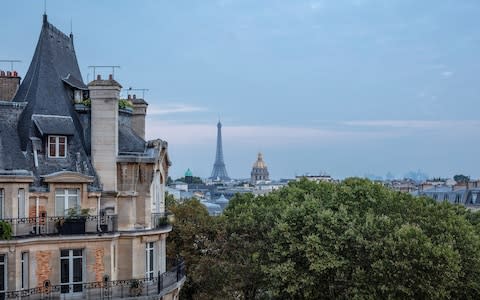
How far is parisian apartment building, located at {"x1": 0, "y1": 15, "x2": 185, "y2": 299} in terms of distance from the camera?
28.6 metres

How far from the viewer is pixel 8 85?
33688 mm

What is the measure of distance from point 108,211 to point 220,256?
1163 cm

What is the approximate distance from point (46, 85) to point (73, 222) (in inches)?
273

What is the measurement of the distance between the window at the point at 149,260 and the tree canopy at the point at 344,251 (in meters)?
6.33

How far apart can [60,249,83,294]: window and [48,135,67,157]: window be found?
4.43 meters

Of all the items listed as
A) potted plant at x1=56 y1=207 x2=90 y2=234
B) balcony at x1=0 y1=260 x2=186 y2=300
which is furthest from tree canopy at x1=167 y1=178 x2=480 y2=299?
potted plant at x1=56 y1=207 x2=90 y2=234

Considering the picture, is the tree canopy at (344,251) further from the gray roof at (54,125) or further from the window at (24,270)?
the window at (24,270)

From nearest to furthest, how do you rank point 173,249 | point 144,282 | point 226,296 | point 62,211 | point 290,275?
point 62,211, point 144,282, point 290,275, point 226,296, point 173,249

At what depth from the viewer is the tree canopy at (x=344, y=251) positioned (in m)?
33.8

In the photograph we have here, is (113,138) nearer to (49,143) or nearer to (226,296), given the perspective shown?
(49,143)

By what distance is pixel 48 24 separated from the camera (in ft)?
110

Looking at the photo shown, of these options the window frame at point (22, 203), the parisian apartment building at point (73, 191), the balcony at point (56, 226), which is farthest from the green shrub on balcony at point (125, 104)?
the window frame at point (22, 203)

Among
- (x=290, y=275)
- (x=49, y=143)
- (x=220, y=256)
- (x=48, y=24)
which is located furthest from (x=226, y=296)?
(x=48, y=24)

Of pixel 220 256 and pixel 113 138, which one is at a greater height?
pixel 113 138
